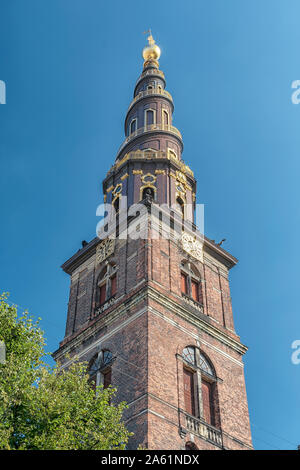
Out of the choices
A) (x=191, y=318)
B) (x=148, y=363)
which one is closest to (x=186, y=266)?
(x=191, y=318)

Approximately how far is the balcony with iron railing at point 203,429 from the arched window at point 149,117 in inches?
957

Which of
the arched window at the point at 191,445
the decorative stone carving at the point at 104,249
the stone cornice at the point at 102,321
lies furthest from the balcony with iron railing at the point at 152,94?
the arched window at the point at 191,445

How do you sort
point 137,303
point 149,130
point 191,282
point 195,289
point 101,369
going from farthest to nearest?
point 149,130, point 195,289, point 191,282, point 137,303, point 101,369

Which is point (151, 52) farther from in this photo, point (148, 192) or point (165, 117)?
point (148, 192)

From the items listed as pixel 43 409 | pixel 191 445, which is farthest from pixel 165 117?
pixel 43 409

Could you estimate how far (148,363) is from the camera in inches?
1266

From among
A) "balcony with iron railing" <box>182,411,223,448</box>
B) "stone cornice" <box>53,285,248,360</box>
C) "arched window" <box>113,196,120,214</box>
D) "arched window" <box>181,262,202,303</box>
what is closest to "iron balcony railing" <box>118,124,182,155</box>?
"arched window" <box>113,196,120,214</box>

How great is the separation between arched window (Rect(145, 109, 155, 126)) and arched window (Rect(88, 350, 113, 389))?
20250 millimetres

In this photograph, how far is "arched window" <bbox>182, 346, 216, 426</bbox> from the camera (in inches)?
1329

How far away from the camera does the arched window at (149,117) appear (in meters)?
50.9

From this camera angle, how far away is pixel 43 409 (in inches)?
953

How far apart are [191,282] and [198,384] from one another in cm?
753

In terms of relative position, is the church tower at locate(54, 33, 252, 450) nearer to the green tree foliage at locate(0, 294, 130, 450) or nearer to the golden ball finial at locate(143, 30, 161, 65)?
the green tree foliage at locate(0, 294, 130, 450)
